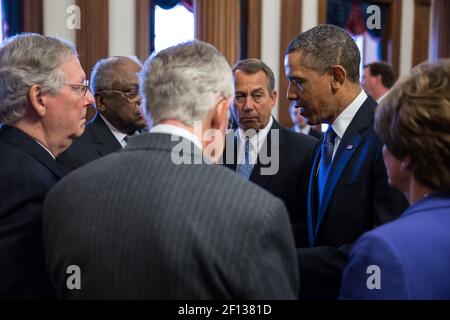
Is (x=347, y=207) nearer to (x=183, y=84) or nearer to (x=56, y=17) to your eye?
(x=183, y=84)

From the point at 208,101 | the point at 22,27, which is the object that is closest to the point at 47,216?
the point at 208,101

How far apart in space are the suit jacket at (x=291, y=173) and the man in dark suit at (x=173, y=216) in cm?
129

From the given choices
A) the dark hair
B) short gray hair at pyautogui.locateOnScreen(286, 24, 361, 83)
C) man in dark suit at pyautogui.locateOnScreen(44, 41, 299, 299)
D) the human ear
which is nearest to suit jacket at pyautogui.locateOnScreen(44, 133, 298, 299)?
man in dark suit at pyautogui.locateOnScreen(44, 41, 299, 299)

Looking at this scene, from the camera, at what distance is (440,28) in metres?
8.27

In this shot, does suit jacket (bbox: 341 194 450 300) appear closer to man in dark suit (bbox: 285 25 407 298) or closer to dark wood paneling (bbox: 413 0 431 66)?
man in dark suit (bbox: 285 25 407 298)

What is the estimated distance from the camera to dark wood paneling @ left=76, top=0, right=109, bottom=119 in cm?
515

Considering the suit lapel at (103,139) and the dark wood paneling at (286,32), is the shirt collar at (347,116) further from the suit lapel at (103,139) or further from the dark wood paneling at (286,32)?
the dark wood paneling at (286,32)

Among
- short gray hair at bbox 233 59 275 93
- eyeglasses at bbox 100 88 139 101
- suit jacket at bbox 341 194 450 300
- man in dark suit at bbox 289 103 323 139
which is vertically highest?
short gray hair at bbox 233 59 275 93

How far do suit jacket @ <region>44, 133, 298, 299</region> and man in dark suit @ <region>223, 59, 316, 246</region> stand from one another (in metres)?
1.21

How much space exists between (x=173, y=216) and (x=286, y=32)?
575cm

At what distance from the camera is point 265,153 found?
9.82ft

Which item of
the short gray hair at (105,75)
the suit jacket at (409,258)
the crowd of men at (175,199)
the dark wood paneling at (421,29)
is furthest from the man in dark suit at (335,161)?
the dark wood paneling at (421,29)

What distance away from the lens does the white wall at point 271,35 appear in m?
6.48
